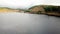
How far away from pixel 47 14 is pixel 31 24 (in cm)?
19

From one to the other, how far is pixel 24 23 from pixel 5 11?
23 cm

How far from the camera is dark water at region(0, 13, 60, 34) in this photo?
4.94 feet

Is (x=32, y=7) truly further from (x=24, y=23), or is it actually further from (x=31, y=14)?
(x=24, y=23)

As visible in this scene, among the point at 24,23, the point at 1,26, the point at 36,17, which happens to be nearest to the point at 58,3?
the point at 36,17

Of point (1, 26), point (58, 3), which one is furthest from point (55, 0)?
point (1, 26)

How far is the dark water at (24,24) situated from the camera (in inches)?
59.3

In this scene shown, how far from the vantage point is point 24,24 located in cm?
152

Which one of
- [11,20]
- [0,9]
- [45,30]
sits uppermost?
[0,9]

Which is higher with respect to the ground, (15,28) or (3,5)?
(3,5)

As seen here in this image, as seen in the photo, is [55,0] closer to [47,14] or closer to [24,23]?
[47,14]

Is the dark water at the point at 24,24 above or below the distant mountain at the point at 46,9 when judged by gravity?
below

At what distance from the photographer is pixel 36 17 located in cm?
150

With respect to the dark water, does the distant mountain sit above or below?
above

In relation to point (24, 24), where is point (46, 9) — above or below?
above
